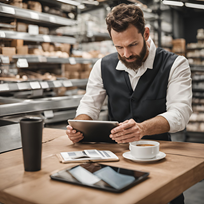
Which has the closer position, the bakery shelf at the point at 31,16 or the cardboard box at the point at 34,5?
the bakery shelf at the point at 31,16

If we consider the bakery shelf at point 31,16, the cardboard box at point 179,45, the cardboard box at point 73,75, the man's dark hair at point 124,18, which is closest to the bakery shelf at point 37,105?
the cardboard box at point 73,75

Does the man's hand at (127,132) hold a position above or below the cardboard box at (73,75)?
below

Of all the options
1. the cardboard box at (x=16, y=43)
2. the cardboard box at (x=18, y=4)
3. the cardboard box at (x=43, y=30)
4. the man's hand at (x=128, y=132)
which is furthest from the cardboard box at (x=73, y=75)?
the man's hand at (x=128, y=132)

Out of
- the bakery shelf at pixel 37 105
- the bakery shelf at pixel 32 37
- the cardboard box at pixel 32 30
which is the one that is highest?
the cardboard box at pixel 32 30

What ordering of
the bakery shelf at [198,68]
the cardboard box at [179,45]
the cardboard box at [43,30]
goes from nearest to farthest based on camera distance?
the cardboard box at [43,30] < the bakery shelf at [198,68] < the cardboard box at [179,45]

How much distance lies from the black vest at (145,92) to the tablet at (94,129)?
0.41 meters

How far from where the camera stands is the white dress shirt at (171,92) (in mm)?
1627

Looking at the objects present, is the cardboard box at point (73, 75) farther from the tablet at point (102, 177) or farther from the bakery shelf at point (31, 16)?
the tablet at point (102, 177)

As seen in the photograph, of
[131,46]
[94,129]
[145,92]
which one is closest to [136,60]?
[131,46]

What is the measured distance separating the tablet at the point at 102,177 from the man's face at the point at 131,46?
0.90 meters

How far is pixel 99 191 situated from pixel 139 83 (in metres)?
1.10

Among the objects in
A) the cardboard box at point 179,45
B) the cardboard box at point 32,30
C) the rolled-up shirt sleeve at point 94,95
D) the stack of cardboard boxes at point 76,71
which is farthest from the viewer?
the cardboard box at point 179,45

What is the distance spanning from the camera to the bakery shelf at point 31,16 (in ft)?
9.46

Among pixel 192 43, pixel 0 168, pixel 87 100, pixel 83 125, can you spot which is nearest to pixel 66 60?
pixel 87 100
